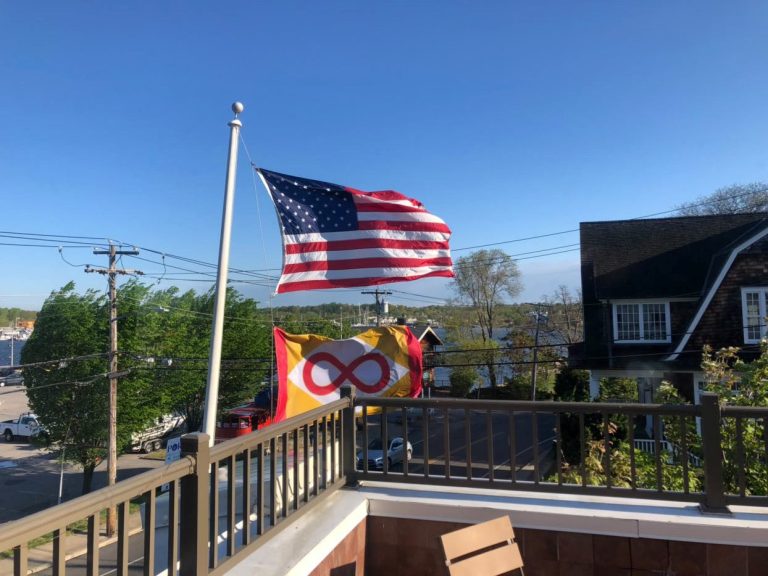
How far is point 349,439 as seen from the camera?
13.4 ft

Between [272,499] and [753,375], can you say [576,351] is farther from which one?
[272,499]

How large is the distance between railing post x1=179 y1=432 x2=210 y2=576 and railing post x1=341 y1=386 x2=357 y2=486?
173cm

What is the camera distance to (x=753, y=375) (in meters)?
5.44

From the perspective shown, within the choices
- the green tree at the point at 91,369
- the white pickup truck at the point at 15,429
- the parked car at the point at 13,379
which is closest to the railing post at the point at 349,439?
the parked car at the point at 13,379

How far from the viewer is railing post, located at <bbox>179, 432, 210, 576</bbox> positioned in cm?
234

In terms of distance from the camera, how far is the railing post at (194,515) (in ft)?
7.69

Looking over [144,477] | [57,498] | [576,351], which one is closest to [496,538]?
[144,477]

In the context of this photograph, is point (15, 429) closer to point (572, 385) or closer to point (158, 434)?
point (158, 434)

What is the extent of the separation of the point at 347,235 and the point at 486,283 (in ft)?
112

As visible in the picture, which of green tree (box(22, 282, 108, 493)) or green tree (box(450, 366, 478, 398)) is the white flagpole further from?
green tree (box(450, 366, 478, 398))

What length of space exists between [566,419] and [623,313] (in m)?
4.08

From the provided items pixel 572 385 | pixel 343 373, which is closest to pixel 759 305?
pixel 572 385

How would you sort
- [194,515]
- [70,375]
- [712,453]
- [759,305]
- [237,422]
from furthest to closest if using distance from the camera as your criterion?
[237,422], [70,375], [759,305], [712,453], [194,515]

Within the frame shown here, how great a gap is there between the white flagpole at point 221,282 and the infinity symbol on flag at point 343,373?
0.88 metres
